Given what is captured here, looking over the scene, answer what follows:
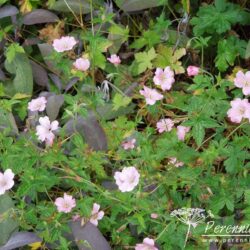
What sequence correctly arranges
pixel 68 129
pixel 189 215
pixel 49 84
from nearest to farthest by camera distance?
pixel 189 215 → pixel 68 129 → pixel 49 84

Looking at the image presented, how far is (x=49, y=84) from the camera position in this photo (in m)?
2.19

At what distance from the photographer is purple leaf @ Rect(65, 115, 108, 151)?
1839 mm

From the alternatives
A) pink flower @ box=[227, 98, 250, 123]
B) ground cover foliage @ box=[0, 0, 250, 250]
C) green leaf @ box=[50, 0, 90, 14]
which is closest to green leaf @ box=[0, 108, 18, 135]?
ground cover foliage @ box=[0, 0, 250, 250]

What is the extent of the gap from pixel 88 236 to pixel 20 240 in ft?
0.67

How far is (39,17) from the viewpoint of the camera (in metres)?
2.21

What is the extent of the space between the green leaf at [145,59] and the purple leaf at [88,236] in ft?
2.07

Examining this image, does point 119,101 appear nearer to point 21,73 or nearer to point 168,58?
point 168,58

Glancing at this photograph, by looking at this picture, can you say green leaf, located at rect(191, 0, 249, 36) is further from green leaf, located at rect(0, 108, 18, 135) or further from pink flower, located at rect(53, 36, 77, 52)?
green leaf, located at rect(0, 108, 18, 135)

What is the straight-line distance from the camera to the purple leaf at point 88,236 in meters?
1.65

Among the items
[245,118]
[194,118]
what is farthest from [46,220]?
[245,118]

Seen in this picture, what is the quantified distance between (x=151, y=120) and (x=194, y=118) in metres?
0.42

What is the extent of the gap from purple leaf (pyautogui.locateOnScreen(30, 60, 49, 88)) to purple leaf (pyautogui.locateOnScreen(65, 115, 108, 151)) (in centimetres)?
40

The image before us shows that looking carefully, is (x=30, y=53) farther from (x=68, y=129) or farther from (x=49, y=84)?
(x=68, y=129)

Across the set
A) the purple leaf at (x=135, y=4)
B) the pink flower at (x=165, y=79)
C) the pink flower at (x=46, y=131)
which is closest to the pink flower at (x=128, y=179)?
the pink flower at (x=46, y=131)
